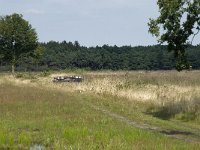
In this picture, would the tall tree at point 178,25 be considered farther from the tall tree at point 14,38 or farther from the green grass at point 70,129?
the tall tree at point 14,38

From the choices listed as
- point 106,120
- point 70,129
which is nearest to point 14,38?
point 106,120

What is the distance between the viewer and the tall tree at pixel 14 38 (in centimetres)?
8094

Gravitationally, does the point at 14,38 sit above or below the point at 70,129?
above

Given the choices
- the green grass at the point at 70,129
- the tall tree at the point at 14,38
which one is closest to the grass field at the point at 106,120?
the green grass at the point at 70,129

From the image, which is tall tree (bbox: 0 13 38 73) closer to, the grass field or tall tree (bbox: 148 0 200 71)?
the grass field

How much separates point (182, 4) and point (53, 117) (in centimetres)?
842

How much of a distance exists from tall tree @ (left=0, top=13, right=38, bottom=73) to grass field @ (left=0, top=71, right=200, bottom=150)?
41050mm

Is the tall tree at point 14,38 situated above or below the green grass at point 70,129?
above

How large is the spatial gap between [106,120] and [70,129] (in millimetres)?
4169

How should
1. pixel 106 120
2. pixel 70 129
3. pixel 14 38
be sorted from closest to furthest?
pixel 70 129 → pixel 106 120 → pixel 14 38

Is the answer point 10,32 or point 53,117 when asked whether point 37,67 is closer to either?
point 10,32

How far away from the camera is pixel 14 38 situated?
8138 centimetres

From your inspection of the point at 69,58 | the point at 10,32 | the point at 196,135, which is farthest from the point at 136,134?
the point at 69,58

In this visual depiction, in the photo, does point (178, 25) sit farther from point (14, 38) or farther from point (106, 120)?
point (14, 38)
